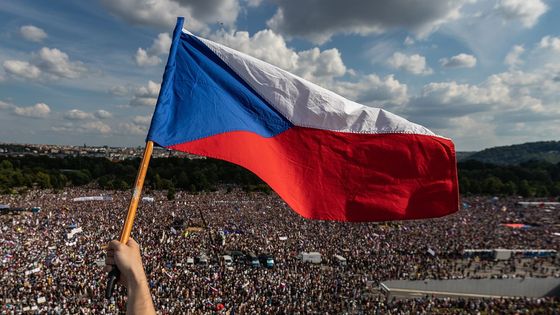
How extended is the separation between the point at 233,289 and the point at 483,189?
243 ft

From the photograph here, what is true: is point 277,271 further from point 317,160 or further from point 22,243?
point 317,160

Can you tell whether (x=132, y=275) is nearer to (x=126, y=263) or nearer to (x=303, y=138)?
(x=126, y=263)

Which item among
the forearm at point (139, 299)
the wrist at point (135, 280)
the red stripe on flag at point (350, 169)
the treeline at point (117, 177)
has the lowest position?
the treeline at point (117, 177)

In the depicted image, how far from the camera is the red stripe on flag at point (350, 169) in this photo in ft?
14.8

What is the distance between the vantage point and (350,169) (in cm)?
477

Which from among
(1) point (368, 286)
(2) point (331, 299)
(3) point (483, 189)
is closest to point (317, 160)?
(2) point (331, 299)

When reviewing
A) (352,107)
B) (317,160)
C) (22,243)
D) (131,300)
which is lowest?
(22,243)

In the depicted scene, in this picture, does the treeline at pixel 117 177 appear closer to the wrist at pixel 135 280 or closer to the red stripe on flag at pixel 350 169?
the red stripe on flag at pixel 350 169

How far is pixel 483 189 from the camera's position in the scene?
79250 millimetres

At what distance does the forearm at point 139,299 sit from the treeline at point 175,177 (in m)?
63.2

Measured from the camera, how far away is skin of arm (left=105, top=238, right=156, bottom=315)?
2428mm

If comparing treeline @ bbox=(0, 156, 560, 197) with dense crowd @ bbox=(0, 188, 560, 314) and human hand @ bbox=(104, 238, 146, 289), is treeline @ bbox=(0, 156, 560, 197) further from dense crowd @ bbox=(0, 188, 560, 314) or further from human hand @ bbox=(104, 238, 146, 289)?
human hand @ bbox=(104, 238, 146, 289)

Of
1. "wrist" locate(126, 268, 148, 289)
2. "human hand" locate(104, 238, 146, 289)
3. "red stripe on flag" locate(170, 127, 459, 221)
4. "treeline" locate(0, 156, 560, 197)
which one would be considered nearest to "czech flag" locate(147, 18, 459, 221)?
"red stripe on flag" locate(170, 127, 459, 221)

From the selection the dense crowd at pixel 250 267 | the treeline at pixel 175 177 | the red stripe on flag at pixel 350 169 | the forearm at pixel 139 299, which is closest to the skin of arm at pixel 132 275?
the forearm at pixel 139 299
